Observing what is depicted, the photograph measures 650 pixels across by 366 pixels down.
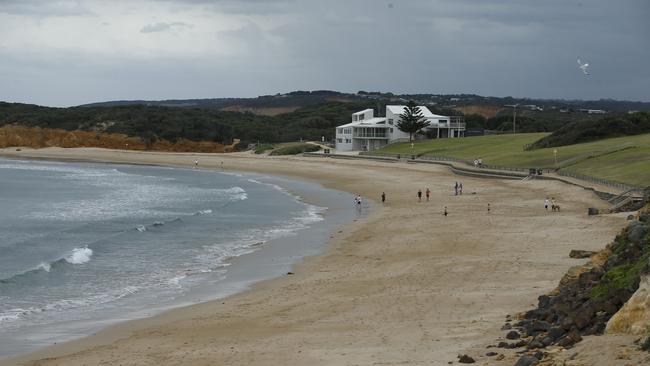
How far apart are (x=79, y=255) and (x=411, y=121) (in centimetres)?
7210

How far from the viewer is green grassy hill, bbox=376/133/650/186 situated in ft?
167

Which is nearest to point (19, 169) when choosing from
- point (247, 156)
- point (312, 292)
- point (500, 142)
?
point (247, 156)

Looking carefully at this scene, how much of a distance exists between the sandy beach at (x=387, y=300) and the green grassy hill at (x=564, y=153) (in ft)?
29.3

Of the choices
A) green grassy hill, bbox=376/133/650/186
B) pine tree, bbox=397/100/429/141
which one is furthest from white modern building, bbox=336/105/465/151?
green grassy hill, bbox=376/133/650/186

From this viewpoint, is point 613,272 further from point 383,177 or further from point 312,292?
point 383,177

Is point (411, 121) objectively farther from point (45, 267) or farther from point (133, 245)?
point (45, 267)

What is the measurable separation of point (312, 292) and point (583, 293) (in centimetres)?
940

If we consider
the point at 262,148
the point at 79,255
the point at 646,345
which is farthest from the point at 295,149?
the point at 646,345

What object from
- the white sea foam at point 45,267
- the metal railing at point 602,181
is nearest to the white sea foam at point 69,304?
the white sea foam at point 45,267

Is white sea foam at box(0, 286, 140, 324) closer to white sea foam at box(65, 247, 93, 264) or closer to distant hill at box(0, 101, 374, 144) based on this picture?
white sea foam at box(65, 247, 93, 264)

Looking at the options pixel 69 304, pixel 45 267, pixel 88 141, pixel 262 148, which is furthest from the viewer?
pixel 88 141

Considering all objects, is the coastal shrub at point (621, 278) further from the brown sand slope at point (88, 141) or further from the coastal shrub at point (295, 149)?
the brown sand slope at point (88, 141)

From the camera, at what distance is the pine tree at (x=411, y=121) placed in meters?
99.9

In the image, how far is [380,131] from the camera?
338ft
